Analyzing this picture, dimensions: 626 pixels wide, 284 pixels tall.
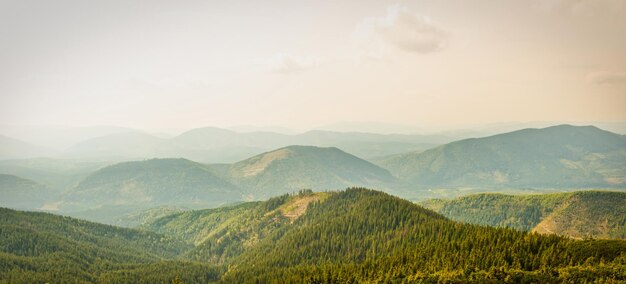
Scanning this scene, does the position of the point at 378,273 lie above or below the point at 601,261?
below

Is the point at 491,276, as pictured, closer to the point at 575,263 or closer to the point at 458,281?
the point at 458,281

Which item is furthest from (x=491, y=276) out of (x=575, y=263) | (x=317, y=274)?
(x=317, y=274)


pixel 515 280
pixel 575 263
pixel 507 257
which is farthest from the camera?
pixel 507 257

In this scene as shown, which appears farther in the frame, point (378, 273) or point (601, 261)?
point (378, 273)

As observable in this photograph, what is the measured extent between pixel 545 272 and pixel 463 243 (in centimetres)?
4170

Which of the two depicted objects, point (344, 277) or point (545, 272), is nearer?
point (545, 272)

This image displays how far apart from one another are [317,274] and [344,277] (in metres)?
14.5

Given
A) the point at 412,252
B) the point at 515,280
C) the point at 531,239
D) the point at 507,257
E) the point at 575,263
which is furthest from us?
the point at 412,252

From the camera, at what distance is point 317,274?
175m

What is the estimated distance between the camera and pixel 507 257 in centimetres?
15825

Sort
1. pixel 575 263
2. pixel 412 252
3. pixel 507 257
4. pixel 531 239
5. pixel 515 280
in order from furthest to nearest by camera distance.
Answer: pixel 412 252 < pixel 531 239 < pixel 507 257 < pixel 575 263 < pixel 515 280

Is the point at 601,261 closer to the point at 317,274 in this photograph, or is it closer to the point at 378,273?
the point at 378,273

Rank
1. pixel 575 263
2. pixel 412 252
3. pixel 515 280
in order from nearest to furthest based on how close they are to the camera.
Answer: pixel 515 280
pixel 575 263
pixel 412 252

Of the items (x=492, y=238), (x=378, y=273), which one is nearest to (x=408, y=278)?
(x=378, y=273)
